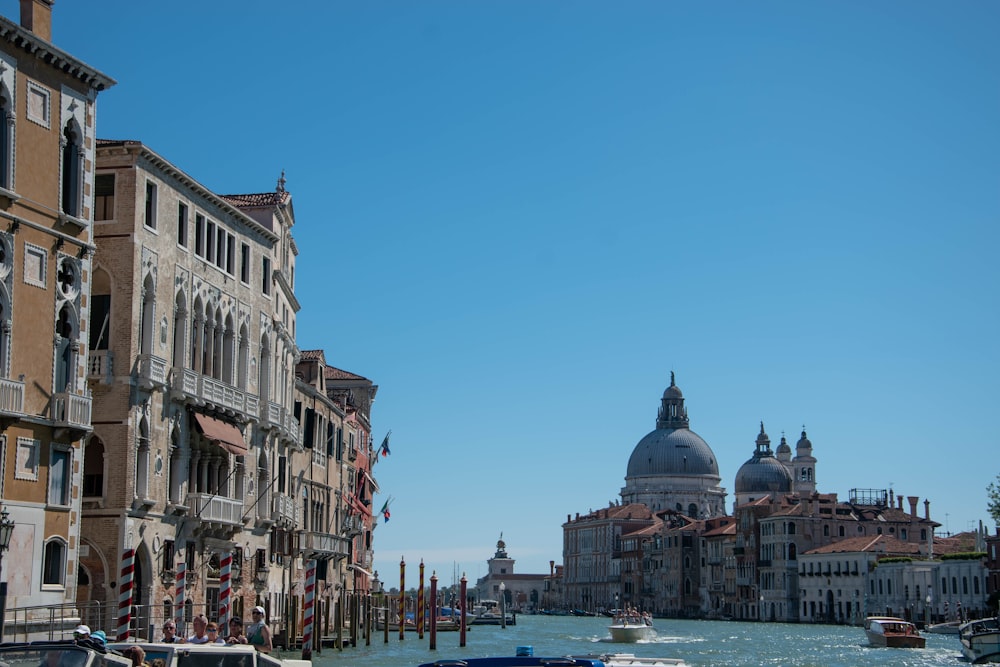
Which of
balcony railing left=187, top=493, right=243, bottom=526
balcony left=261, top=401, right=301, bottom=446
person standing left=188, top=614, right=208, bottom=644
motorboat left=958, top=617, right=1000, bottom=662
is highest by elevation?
balcony left=261, top=401, right=301, bottom=446

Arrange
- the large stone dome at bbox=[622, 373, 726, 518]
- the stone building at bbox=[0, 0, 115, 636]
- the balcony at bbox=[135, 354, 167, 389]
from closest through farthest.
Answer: the stone building at bbox=[0, 0, 115, 636], the balcony at bbox=[135, 354, 167, 389], the large stone dome at bbox=[622, 373, 726, 518]

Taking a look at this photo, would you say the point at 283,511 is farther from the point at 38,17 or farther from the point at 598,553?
the point at 598,553

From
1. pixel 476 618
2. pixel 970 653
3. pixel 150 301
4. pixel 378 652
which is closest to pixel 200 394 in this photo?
pixel 150 301

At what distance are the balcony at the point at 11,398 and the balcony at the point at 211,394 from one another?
696cm

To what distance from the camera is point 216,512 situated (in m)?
31.9

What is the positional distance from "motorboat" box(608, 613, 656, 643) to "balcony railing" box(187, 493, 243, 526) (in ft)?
118

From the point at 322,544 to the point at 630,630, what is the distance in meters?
26.8

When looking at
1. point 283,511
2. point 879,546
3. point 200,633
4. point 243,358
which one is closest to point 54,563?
point 200,633

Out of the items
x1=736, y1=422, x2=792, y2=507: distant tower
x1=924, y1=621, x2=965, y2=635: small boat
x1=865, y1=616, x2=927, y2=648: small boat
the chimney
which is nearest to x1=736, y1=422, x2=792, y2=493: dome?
x1=736, y1=422, x2=792, y2=507: distant tower

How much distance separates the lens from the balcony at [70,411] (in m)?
24.0

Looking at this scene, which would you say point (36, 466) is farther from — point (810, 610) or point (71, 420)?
point (810, 610)

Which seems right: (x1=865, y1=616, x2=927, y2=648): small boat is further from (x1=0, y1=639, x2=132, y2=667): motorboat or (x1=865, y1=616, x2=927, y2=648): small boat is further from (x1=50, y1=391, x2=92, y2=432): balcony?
(x1=0, y1=639, x2=132, y2=667): motorboat

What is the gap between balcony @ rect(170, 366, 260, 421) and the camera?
3011 centimetres

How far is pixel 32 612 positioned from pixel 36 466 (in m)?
2.33
